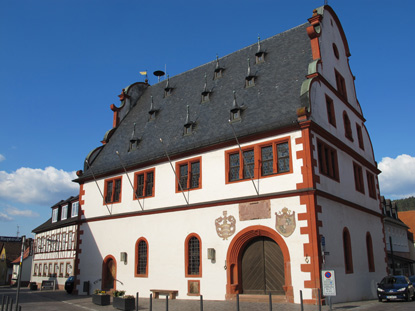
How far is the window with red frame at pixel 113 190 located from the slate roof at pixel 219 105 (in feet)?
2.34

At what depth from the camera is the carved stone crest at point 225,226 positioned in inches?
740

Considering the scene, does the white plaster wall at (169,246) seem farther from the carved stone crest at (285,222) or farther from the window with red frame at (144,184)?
the window with red frame at (144,184)

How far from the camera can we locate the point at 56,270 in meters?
38.8

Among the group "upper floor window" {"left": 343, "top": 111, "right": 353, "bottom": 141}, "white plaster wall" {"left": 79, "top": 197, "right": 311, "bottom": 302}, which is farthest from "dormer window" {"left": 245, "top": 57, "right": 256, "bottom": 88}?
"white plaster wall" {"left": 79, "top": 197, "right": 311, "bottom": 302}

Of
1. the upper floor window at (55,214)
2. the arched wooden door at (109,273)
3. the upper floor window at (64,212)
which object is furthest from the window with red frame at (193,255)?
the upper floor window at (55,214)

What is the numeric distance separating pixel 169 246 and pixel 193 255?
175 centimetres

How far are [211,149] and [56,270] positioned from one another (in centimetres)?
2592

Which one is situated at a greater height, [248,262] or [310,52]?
[310,52]

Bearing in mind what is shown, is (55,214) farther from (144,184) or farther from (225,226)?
(225,226)

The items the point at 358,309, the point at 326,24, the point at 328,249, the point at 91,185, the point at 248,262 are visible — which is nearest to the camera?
→ the point at 358,309

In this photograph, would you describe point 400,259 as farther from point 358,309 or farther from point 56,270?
point 56,270

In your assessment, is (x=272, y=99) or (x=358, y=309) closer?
(x=358, y=309)

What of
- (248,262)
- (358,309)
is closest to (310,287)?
(358,309)

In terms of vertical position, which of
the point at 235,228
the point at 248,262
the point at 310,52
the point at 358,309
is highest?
the point at 310,52
